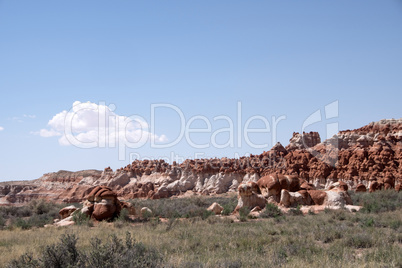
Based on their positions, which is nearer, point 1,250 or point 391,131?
point 1,250

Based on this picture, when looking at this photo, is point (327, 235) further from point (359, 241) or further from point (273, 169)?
point (273, 169)

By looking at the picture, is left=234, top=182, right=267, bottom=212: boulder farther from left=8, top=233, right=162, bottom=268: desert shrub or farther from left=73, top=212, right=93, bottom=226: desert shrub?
left=8, top=233, right=162, bottom=268: desert shrub

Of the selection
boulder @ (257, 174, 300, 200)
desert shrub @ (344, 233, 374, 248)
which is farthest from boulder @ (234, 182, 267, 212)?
desert shrub @ (344, 233, 374, 248)

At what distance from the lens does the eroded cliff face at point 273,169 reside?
40.7 metres

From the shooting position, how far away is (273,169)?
1980 inches

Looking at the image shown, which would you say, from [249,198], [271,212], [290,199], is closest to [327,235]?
[271,212]

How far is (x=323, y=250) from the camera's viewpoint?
7.84 m

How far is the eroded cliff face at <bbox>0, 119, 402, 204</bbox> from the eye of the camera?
40.7 meters

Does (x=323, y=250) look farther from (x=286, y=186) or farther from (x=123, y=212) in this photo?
(x=286, y=186)

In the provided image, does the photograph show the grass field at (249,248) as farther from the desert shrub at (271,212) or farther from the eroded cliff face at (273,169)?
the eroded cliff face at (273,169)

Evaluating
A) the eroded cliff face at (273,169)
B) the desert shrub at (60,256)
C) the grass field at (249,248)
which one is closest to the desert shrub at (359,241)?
the grass field at (249,248)

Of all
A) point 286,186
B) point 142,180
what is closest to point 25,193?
point 142,180

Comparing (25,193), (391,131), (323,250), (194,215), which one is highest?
(391,131)

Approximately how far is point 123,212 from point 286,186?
35.5 feet
